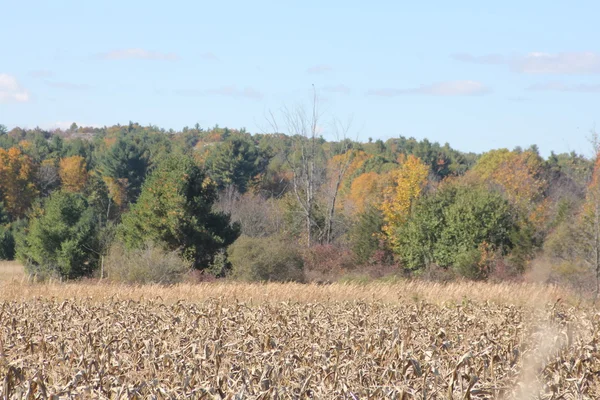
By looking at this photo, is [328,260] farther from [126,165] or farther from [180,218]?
[126,165]

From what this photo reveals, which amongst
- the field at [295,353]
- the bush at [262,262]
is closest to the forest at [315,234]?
the bush at [262,262]

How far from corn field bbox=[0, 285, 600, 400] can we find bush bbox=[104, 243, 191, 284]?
1846cm

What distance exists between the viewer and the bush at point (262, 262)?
38688 millimetres

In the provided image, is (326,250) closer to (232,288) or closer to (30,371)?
(232,288)

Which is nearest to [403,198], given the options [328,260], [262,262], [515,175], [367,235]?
[367,235]

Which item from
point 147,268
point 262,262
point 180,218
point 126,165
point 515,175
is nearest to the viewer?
point 147,268

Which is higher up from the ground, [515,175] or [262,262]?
[515,175]

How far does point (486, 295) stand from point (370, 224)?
30.0 metres

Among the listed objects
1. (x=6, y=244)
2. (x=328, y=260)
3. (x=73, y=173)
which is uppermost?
(x=73, y=173)

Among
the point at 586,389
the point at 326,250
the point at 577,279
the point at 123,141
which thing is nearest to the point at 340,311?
the point at 586,389

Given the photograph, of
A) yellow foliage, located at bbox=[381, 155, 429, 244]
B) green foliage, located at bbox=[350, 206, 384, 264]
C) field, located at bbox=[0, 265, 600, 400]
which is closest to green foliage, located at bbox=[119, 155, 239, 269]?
green foliage, located at bbox=[350, 206, 384, 264]

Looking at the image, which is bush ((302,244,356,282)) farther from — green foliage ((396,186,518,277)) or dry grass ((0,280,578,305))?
dry grass ((0,280,578,305))

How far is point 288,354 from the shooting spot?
901cm

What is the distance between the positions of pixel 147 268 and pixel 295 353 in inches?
1040
